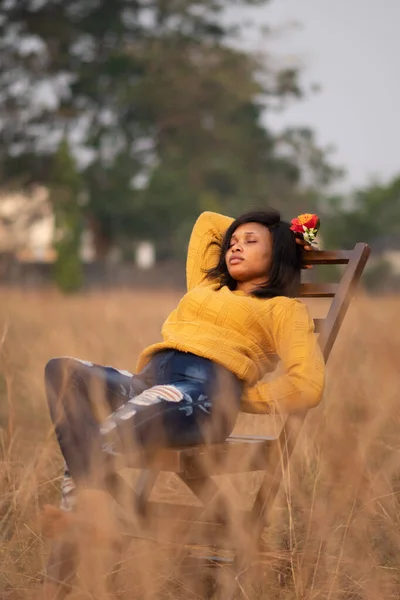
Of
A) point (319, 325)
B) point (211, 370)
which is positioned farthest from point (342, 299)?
point (211, 370)

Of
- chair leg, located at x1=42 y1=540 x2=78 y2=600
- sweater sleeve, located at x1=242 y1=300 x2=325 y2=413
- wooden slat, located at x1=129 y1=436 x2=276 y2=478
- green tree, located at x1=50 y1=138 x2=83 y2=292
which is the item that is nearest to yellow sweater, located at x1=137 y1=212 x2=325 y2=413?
sweater sleeve, located at x1=242 y1=300 x2=325 y2=413

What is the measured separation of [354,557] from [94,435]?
0.82 m

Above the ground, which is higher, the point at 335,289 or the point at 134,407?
the point at 335,289

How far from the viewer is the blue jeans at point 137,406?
2432 mm

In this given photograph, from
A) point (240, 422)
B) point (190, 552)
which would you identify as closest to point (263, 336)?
point (190, 552)

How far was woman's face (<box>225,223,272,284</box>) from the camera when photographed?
3018mm

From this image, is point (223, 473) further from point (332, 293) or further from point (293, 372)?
point (332, 293)

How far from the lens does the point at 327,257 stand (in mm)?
3117

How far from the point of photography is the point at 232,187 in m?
30.7

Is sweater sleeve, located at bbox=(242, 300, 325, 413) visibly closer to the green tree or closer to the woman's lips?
the woman's lips

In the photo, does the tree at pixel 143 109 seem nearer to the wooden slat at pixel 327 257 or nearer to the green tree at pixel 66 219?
the green tree at pixel 66 219

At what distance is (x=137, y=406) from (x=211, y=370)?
0.32 m

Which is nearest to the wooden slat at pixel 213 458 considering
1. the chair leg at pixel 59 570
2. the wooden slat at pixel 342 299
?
the chair leg at pixel 59 570

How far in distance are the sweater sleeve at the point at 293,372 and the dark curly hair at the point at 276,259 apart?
0.16m
